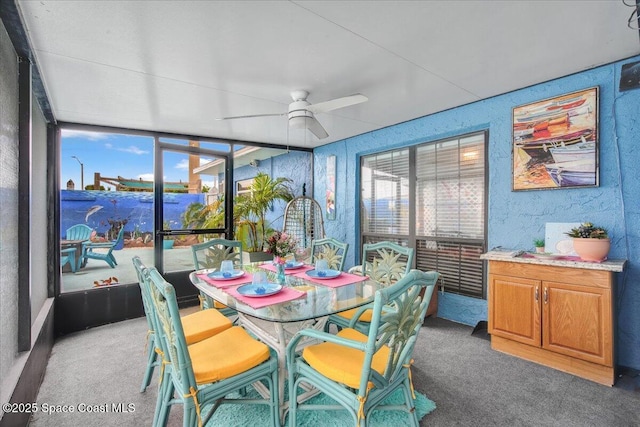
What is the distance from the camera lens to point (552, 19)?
5.99ft

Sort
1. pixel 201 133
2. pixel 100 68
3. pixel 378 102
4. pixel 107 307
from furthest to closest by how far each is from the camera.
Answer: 1. pixel 201 133
2. pixel 107 307
3. pixel 378 102
4. pixel 100 68

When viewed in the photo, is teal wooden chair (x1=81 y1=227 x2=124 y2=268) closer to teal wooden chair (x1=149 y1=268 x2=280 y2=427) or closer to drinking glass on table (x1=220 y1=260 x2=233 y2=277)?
drinking glass on table (x1=220 y1=260 x2=233 y2=277)

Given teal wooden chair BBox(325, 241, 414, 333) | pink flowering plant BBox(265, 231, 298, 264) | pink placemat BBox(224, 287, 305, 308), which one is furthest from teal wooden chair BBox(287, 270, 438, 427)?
pink flowering plant BBox(265, 231, 298, 264)

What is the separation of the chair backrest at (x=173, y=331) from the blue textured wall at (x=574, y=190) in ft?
10.1

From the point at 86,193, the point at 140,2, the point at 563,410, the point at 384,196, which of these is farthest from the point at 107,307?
the point at 563,410

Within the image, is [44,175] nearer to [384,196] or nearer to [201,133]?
[201,133]

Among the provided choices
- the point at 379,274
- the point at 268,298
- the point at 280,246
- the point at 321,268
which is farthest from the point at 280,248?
the point at 379,274

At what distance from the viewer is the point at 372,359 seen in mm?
1417

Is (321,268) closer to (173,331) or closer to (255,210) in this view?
(173,331)

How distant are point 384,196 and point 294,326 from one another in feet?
8.46

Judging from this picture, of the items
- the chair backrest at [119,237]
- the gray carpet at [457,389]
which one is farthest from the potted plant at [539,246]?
the chair backrest at [119,237]

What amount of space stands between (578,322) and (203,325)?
9.36ft

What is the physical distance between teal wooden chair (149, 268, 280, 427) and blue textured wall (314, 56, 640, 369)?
2.67 m

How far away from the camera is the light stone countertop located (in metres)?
2.17
